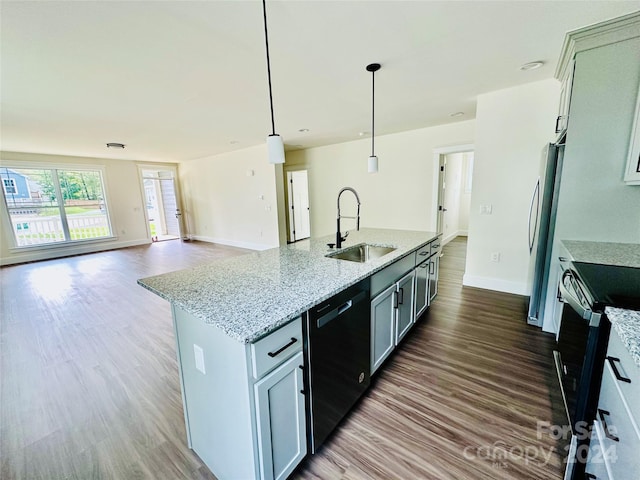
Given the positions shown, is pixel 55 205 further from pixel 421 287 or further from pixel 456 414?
pixel 456 414

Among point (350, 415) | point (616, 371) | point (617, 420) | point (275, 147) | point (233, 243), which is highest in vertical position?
point (275, 147)

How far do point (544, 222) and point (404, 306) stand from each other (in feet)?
5.08

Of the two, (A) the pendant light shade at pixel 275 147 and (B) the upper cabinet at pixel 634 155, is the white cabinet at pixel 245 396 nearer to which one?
(A) the pendant light shade at pixel 275 147

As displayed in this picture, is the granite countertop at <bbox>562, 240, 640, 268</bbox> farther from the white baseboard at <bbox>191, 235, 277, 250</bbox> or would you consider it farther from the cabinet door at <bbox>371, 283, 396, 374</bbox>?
the white baseboard at <bbox>191, 235, 277, 250</bbox>

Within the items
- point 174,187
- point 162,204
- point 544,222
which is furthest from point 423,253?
point 162,204

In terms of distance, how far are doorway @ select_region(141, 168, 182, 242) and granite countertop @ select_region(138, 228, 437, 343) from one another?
762cm

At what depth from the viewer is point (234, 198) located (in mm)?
6934

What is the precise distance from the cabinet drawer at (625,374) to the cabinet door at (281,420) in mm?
1092

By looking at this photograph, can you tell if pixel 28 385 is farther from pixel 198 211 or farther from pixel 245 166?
pixel 198 211

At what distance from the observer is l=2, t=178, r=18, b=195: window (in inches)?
220

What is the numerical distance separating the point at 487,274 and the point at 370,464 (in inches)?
118

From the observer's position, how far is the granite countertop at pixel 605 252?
1.62 meters

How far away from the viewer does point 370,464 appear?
1335 millimetres

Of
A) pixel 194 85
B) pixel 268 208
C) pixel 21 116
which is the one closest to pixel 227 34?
pixel 194 85
